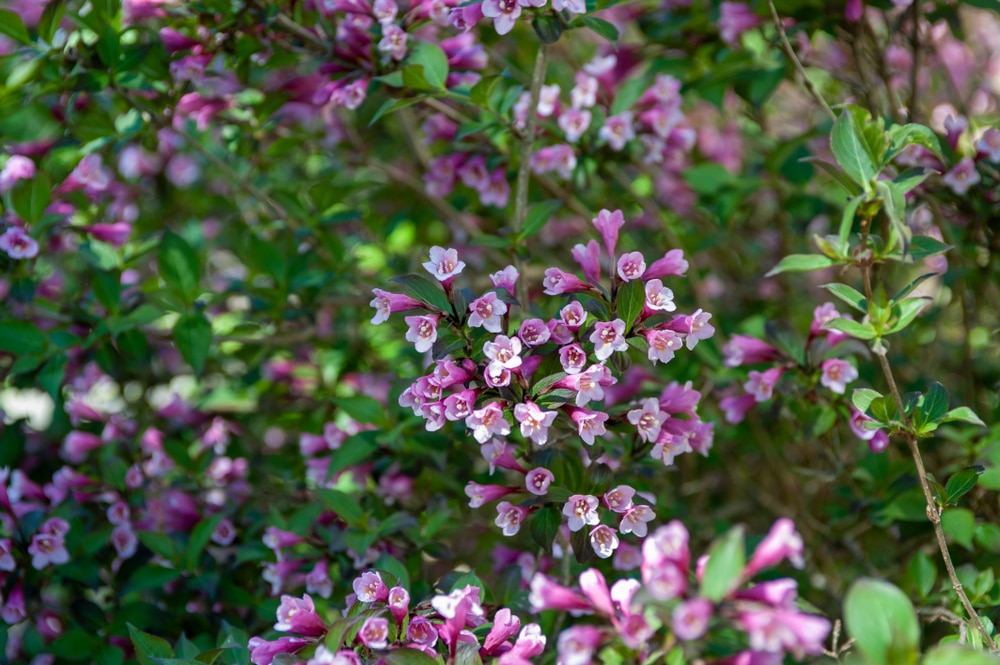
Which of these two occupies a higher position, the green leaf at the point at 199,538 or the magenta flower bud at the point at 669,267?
the magenta flower bud at the point at 669,267

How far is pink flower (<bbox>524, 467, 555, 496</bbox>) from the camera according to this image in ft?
5.41

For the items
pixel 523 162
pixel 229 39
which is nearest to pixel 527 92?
pixel 523 162

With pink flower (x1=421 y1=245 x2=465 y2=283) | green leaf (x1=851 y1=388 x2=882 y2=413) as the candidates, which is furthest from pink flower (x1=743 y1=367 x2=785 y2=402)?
pink flower (x1=421 y1=245 x2=465 y2=283)

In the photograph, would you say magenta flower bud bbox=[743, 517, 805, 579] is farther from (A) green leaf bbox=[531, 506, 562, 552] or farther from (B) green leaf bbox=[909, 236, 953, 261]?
(B) green leaf bbox=[909, 236, 953, 261]

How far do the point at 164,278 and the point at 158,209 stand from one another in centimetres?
145

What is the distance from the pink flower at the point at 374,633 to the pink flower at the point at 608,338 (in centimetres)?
57

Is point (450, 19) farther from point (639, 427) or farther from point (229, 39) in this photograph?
point (639, 427)

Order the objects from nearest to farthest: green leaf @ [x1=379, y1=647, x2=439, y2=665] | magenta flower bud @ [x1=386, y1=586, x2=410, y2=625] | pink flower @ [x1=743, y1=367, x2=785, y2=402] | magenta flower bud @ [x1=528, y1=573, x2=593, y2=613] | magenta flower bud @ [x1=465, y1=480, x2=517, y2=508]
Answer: magenta flower bud @ [x1=528, y1=573, x2=593, y2=613], green leaf @ [x1=379, y1=647, x2=439, y2=665], magenta flower bud @ [x1=386, y1=586, x2=410, y2=625], magenta flower bud @ [x1=465, y1=480, x2=517, y2=508], pink flower @ [x1=743, y1=367, x2=785, y2=402]

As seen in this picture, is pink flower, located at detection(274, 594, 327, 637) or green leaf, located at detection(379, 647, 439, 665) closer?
green leaf, located at detection(379, 647, 439, 665)

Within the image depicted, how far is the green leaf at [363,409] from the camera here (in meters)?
2.13

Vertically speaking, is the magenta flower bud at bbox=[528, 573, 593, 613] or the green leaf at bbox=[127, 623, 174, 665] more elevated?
the magenta flower bud at bbox=[528, 573, 593, 613]

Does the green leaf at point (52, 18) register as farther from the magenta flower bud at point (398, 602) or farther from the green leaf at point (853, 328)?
the green leaf at point (853, 328)

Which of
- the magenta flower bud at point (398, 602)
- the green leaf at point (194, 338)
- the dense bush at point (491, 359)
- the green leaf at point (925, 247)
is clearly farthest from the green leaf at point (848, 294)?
the green leaf at point (194, 338)

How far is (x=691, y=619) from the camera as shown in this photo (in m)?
1.06
